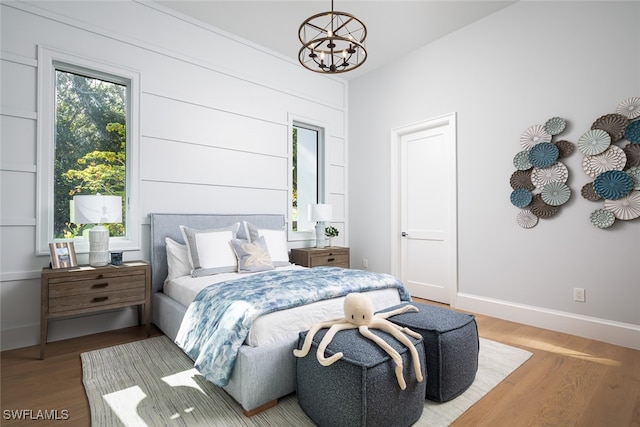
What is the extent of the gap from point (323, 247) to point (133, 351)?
8.23 feet

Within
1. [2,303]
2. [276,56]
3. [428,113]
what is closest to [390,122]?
[428,113]

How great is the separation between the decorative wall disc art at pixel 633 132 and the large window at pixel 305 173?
3.20 m

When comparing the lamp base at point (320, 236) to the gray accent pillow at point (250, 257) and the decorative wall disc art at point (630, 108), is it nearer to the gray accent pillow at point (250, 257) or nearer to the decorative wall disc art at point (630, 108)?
the gray accent pillow at point (250, 257)

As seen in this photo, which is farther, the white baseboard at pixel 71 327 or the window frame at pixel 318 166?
the window frame at pixel 318 166

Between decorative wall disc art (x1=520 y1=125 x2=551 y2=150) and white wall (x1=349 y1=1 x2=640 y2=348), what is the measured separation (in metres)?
0.07

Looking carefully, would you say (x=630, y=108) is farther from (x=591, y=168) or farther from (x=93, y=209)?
(x=93, y=209)

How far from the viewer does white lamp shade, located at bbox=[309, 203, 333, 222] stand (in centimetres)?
432

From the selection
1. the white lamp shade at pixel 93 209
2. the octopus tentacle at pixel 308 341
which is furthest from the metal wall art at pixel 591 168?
the white lamp shade at pixel 93 209

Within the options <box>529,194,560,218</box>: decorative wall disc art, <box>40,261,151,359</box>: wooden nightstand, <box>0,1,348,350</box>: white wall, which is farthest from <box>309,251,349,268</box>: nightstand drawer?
<box>529,194,560,218</box>: decorative wall disc art

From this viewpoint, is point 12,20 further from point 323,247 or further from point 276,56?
point 323,247

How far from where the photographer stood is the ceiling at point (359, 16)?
11.0 feet

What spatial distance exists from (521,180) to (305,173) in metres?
2.67

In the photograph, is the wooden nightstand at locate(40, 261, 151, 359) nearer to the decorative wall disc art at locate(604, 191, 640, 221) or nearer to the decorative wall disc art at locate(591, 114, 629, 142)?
the decorative wall disc art at locate(604, 191, 640, 221)

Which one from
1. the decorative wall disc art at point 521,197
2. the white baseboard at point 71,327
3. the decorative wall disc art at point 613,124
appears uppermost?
the decorative wall disc art at point 613,124
